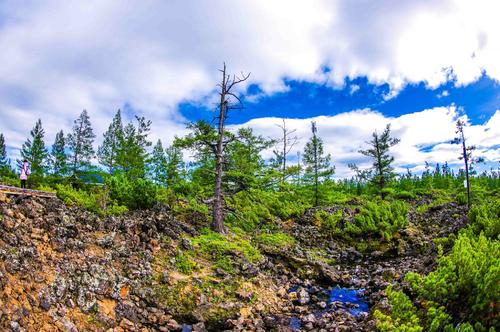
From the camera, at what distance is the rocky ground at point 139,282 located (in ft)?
23.1

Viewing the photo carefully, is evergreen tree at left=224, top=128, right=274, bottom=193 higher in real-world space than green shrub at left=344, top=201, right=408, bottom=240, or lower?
higher

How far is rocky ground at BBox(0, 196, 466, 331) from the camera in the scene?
7055mm

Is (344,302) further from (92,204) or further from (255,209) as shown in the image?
(255,209)

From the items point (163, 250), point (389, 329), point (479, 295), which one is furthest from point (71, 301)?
point (479, 295)

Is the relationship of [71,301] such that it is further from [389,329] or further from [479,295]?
[479,295]

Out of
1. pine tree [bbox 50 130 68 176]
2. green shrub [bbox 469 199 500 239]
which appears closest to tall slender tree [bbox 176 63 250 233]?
green shrub [bbox 469 199 500 239]

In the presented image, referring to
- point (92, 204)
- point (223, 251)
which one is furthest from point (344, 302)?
point (92, 204)

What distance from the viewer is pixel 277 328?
8.20m

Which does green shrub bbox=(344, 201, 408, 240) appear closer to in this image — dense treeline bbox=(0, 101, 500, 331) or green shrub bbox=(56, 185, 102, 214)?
dense treeline bbox=(0, 101, 500, 331)

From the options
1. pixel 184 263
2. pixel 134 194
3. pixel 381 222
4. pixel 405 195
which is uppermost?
pixel 405 195

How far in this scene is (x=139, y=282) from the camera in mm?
8969

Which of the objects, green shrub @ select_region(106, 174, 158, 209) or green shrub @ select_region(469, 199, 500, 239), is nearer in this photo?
green shrub @ select_region(469, 199, 500, 239)

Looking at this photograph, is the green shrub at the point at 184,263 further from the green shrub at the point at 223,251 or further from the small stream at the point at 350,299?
the small stream at the point at 350,299

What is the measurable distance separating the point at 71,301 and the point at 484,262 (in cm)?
852
